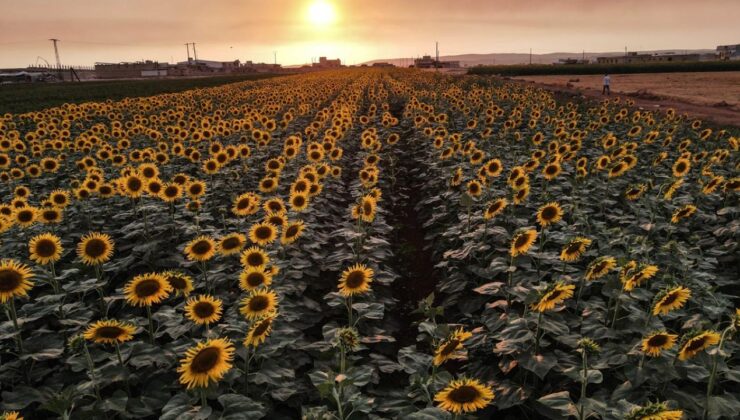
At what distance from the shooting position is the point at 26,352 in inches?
150

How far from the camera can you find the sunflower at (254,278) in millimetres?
4246

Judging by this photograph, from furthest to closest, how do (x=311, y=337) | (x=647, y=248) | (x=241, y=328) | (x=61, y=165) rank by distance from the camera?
(x=61, y=165)
(x=311, y=337)
(x=647, y=248)
(x=241, y=328)

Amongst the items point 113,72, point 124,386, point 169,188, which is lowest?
point 124,386

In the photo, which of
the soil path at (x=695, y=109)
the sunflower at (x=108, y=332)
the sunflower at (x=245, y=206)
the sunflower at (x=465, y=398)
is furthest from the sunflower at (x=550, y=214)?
the soil path at (x=695, y=109)

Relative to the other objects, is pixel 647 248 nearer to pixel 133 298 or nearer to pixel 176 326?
pixel 176 326

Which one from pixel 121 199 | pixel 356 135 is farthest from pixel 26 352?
pixel 356 135

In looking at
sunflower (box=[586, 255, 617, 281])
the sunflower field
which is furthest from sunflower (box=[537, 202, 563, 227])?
sunflower (box=[586, 255, 617, 281])

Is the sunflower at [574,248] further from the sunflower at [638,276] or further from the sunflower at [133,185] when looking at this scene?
the sunflower at [133,185]

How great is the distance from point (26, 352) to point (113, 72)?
6727 inches

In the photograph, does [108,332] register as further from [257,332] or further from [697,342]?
[697,342]

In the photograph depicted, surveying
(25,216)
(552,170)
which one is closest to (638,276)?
(552,170)

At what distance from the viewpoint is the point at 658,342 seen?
316cm

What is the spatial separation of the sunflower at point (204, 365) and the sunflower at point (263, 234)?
219 centimetres

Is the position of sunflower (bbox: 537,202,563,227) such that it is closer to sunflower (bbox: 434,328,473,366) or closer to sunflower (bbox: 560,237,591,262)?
sunflower (bbox: 560,237,591,262)
